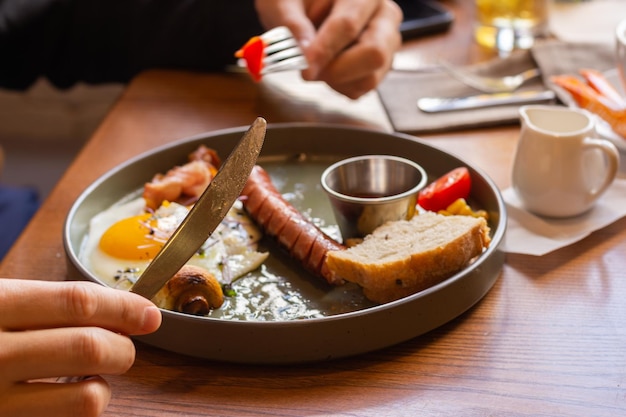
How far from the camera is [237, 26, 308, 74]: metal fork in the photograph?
2387 millimetres

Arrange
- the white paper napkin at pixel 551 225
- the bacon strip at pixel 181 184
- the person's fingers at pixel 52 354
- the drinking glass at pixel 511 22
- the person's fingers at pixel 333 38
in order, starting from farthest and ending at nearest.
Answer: the drinking glass at pixel 511 22 → the person's fingers at pixel 333 38 → the bacon strip at pixel 181 184 → the white paper napkin at pixel 551 225 → the person's fingers at pixel 52 354

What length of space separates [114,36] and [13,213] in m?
0.85

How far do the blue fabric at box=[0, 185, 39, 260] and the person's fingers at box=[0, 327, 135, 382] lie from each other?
159 cm

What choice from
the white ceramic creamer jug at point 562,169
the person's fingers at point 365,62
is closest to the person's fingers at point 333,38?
the person's fingers at point 365,62

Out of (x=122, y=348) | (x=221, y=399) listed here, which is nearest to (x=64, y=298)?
(x=122, y=348)

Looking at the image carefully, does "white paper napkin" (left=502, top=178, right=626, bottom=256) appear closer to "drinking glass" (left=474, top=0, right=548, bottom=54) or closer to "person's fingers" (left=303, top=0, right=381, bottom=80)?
"person's fingers" (left=303, top=0, right=381, bottom=80)

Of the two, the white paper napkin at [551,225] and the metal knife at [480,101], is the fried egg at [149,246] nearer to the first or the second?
the white paper napkin at [551,225]

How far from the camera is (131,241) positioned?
176cm

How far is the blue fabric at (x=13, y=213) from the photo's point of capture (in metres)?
2.68

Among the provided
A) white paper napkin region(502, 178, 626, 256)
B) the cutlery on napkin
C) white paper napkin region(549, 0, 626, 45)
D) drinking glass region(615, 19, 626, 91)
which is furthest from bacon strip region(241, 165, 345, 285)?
white paper napkin region(549, 0, 626, 45)

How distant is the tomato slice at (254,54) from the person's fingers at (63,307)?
1.30 metres

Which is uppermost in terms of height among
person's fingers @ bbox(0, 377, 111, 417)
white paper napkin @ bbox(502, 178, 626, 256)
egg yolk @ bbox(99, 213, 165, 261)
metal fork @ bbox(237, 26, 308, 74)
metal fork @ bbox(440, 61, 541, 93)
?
person's fingers @ bbox(0, 377, 111, 417)

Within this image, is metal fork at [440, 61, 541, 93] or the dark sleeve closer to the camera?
metal fork at [440, 61, 541, 93]

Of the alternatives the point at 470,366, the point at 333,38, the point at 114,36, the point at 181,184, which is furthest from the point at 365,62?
the point at 470,366
